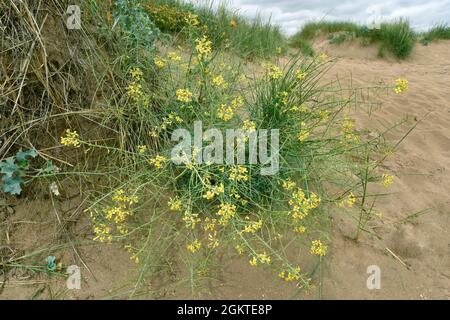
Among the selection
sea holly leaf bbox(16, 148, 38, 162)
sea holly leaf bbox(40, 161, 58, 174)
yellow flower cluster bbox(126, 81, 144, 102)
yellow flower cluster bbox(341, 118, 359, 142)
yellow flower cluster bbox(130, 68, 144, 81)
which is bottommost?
sea holly leaf bbox(40, 161, 58, 174)

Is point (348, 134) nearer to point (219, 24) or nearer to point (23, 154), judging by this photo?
point (23, 154)

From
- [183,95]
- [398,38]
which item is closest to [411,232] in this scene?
[183,95]

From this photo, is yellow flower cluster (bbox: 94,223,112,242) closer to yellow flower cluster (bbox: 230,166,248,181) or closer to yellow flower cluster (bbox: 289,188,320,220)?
yellow flower cluster (bbox: 230,166,248,181)

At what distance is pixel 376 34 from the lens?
27.4 ft

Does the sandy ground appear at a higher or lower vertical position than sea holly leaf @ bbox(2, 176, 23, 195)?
lower

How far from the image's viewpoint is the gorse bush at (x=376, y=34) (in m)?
7.80

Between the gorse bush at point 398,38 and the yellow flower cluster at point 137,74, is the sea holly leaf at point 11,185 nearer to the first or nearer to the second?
the yellow flower cluster at point 137,74

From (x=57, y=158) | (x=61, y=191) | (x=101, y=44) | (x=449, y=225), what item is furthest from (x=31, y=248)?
(x=449, y=225)

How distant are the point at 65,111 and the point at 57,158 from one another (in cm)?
27

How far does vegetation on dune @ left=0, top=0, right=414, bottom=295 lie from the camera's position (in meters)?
1.86

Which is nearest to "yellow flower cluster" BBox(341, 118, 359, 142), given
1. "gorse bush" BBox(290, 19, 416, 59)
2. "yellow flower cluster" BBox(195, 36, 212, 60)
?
"yellow flower cluster" BBox(195, 36, 212, 60)

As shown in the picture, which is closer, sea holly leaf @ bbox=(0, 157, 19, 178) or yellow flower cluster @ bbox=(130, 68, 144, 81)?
sea holly leaf @ bbox=(0, 157, 19, 178)

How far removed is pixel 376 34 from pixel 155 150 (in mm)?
7738

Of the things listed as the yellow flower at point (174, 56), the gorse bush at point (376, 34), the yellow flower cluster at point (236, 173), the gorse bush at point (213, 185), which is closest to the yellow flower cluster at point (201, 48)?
the gorse bush at point (213, 185)
